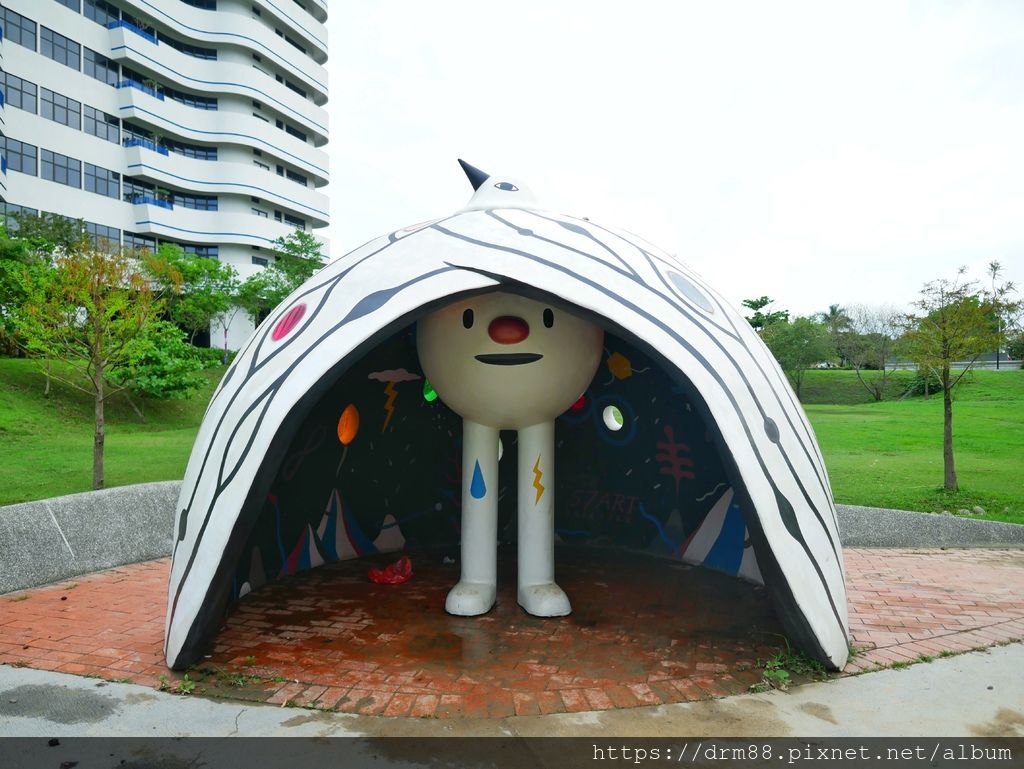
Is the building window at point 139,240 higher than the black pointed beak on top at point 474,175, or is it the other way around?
the building window at point 139,240

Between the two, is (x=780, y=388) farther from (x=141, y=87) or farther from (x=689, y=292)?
(x=141, y=87)

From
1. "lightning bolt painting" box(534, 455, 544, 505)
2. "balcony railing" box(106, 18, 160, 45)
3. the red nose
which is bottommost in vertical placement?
"lightning bolt painting" box(534, 455, 544, 505)

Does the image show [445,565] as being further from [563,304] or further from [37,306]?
[37,306]

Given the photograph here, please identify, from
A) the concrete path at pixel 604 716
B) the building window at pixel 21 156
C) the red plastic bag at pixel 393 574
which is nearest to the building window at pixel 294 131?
the building window at pixel 21 156

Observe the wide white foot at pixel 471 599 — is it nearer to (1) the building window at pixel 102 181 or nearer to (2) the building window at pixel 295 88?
(1) the building window at pixel 102 181

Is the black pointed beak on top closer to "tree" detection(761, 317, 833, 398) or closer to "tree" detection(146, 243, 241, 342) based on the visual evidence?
"tree" detection(146, 243, 241, 342)

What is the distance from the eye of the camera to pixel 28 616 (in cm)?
589

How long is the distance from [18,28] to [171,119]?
9.43m

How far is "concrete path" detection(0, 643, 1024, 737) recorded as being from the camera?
3785 millimetres

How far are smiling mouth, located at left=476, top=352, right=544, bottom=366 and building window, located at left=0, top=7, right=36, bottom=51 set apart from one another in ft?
131

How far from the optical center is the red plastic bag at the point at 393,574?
6758 mm

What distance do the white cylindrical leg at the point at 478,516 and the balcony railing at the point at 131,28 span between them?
44368 millimetres

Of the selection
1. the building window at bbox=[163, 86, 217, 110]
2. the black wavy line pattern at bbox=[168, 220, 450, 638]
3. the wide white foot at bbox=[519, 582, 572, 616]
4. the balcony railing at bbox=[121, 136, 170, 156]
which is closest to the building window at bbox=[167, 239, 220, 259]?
the balcony railing at bbox=[121, 136, 170, 156]

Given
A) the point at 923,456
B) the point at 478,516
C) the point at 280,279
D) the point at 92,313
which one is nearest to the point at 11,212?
the point at 280,279
